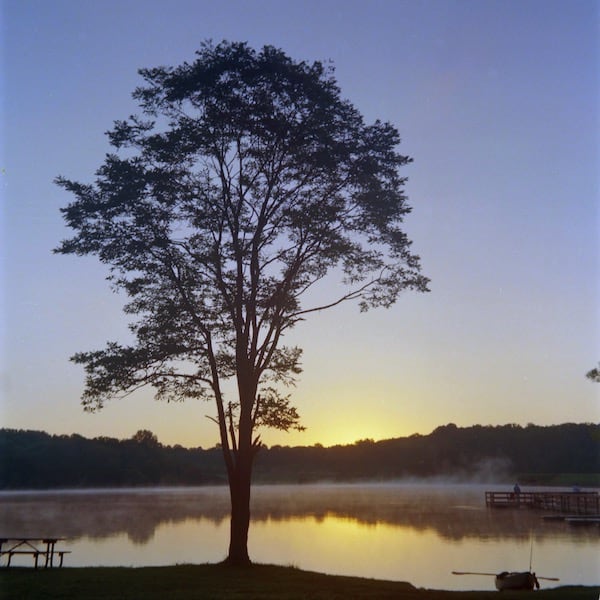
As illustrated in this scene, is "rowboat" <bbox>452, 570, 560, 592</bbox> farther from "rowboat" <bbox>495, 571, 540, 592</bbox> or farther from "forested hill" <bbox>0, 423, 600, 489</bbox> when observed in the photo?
"forested hill" <bbox>0, 423, 600, 489</bbox>

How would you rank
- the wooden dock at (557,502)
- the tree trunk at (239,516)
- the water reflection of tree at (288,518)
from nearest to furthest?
the tree trunk at (239,516) → the water reflection of tree at (288,518) → the wooden dock at (557,502)

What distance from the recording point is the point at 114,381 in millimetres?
19312

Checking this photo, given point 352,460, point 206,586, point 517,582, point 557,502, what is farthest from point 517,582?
point 352,460

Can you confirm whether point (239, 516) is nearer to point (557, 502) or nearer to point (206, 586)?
point (206, 586)

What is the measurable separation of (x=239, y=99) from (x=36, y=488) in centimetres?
8718

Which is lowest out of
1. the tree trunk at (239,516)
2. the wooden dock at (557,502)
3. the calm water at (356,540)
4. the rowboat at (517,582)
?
the calm water at (356,540)

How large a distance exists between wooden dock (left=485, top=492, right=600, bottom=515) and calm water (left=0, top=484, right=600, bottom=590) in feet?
9.19

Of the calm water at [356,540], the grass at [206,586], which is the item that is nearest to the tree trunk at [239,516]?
the grass at [206,586]

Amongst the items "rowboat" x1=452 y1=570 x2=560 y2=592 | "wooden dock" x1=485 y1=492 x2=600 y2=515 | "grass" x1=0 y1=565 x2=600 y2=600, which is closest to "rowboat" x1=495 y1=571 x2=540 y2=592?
"rowboat" x1=452 y1=570 x2=560 y2=592

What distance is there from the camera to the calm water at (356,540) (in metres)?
26.5

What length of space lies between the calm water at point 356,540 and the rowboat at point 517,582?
4.09 feet

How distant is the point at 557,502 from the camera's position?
58.7 m

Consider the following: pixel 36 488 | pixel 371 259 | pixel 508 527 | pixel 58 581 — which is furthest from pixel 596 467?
pixel 58 581

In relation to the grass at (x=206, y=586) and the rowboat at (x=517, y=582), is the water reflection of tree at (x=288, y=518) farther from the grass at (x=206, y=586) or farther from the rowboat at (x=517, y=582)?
the grass at (x=206, y=586)
